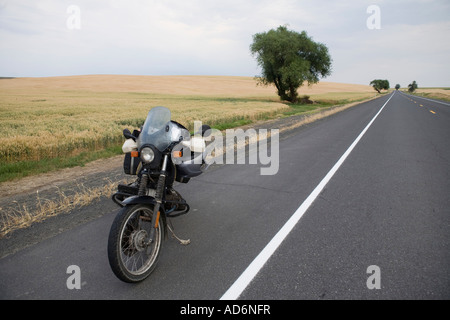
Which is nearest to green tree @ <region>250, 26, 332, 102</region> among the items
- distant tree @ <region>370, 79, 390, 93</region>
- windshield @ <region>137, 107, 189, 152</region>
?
windshield @ <region>137, 107, 189, 152</region>

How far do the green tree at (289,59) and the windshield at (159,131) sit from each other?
37045 mm

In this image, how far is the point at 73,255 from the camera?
3379 mm

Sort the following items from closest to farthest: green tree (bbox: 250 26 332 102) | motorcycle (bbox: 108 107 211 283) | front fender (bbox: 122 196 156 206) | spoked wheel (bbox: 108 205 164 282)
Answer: spoked wheel (bbox: 108 205 164 282) < motorcycle (bbox: 108 107 211 283) < front fender (bbox: 122 196 156 206) < green tree (bbox: 250 26 332 102)

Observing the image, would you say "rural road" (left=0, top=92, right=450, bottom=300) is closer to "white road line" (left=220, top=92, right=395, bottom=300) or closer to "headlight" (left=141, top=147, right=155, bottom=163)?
"white road line" (left=220, top=92, right=395, bottom=300)

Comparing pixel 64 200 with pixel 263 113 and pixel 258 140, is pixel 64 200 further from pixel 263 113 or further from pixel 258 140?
→ pixel 263 113

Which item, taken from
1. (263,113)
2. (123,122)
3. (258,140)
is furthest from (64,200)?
(263,113)

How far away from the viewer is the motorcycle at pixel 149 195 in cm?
282

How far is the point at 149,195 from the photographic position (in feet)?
10.9

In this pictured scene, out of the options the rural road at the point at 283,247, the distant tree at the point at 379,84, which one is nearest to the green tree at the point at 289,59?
the rural road at the point at 283,247

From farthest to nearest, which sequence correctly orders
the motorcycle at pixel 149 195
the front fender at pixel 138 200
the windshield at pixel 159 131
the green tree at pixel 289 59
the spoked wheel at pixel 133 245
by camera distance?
the green tree at pixel 289 59, the windshield at pixel 159 131, the front fender at pixel 138 200, the motorcycle at pixel 149 195, the spoked wheel at pixel 133 245

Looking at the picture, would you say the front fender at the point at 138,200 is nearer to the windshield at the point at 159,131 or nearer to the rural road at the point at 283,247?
the windshield at the point at 159,131

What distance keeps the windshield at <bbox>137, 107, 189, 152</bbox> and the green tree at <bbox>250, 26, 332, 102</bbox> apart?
3705cm

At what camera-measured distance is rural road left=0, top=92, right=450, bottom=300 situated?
9.05ft
